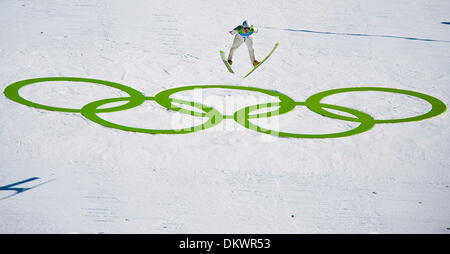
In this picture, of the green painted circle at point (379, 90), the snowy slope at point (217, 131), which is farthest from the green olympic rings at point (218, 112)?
the snowy slope at point (217, 131)

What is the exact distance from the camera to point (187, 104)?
11.5 meters

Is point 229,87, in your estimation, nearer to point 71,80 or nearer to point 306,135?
point 306,135

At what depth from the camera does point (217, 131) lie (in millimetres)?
10406

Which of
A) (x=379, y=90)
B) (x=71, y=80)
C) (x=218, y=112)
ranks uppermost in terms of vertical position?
(x=71, y=80)

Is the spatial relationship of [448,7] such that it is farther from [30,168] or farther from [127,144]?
[30,168]

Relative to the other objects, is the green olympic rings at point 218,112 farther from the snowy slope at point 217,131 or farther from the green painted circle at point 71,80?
the snowy slope at point 217,131

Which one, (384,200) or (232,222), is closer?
(232,222)

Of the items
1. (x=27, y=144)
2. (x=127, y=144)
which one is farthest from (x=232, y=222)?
(x=27, y=144)

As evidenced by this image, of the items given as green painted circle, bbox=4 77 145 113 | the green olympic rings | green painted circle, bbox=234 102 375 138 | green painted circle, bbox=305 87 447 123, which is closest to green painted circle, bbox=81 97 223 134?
the green olympic rings

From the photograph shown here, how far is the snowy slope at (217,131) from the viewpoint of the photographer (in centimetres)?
768

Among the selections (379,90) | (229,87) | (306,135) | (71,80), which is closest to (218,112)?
(229,87)

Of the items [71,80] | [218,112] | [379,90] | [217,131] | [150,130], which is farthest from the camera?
[379,90]

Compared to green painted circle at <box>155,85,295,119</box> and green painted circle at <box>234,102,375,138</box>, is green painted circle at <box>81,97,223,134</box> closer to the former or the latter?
green painted circle at <box>155,85,295,119</box>

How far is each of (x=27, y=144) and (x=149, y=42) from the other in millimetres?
6031
